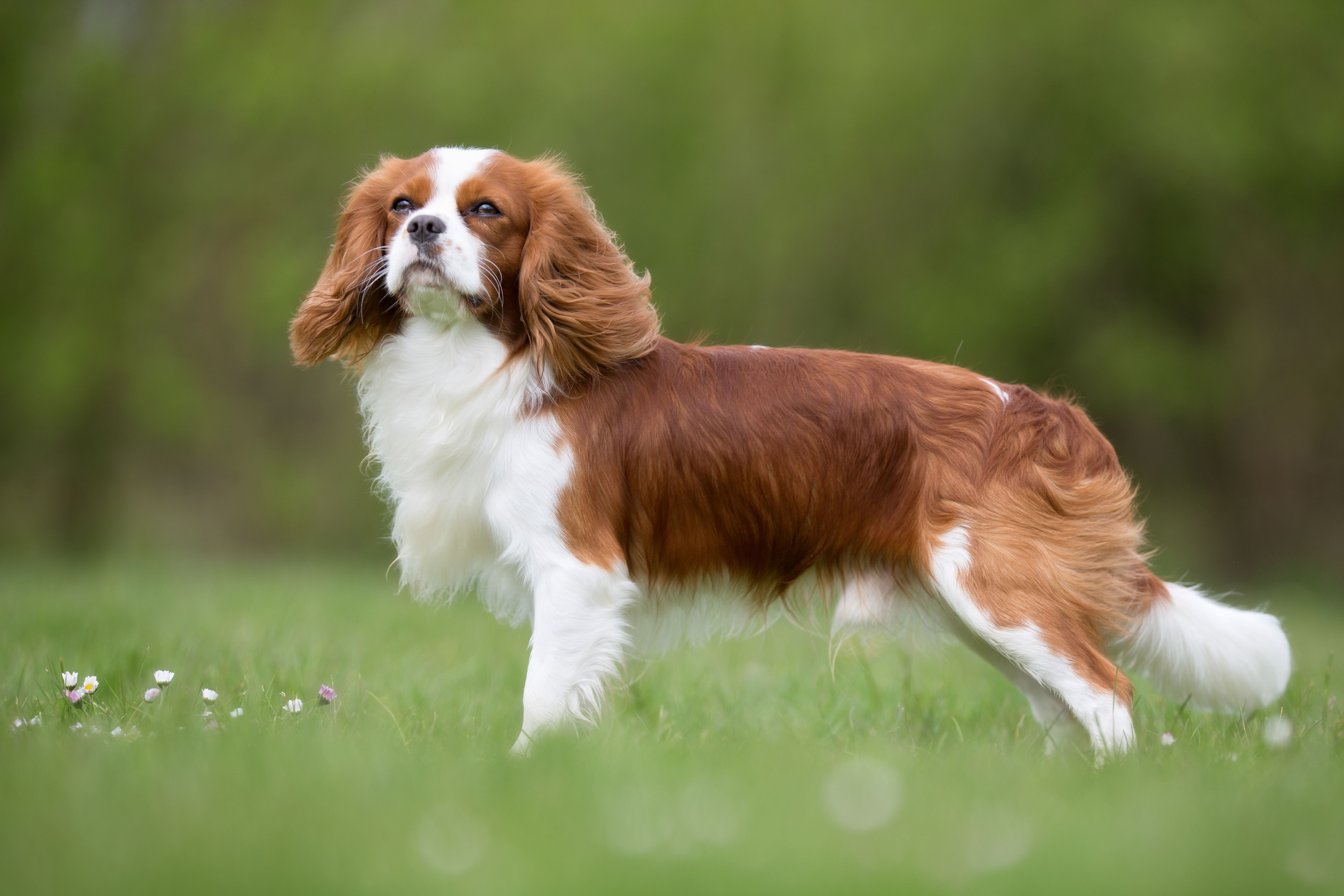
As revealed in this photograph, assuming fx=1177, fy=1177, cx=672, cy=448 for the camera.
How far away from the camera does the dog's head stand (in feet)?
12.0

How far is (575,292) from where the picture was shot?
148 inches

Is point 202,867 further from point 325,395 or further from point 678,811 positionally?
point 325,395

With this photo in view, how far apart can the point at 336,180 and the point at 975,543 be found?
1196 cm

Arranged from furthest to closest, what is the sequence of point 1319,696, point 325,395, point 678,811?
1. point 325,395
2. point 1319,696
3. point 678,811

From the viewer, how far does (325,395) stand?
14.8 meters

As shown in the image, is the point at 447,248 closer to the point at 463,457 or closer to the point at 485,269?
the point at 485,269

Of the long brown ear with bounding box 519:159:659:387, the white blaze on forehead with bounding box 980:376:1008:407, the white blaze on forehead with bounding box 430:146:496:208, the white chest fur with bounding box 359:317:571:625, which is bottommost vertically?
the white chest fur with bounding box 359:317:571:625

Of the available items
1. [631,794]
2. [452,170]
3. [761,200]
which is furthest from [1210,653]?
[761,200]

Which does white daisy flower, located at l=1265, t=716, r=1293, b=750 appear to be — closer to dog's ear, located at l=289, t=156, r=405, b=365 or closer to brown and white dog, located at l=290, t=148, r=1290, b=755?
brown and white dog, located at l=290, t=148, r=1290, b=755

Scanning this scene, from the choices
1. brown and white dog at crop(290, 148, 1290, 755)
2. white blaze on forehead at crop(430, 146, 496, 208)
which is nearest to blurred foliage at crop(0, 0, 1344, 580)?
brown and white dog at crop(290, 148, 1290, 755)

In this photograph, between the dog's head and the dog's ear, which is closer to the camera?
the dog's head

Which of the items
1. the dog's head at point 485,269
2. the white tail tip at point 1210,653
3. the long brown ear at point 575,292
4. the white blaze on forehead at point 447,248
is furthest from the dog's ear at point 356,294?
the white tail tip at point 1210,653

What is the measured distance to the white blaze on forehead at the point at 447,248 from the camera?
11.8 ft

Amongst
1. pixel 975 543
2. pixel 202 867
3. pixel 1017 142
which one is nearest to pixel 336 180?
pixel 1017 142
